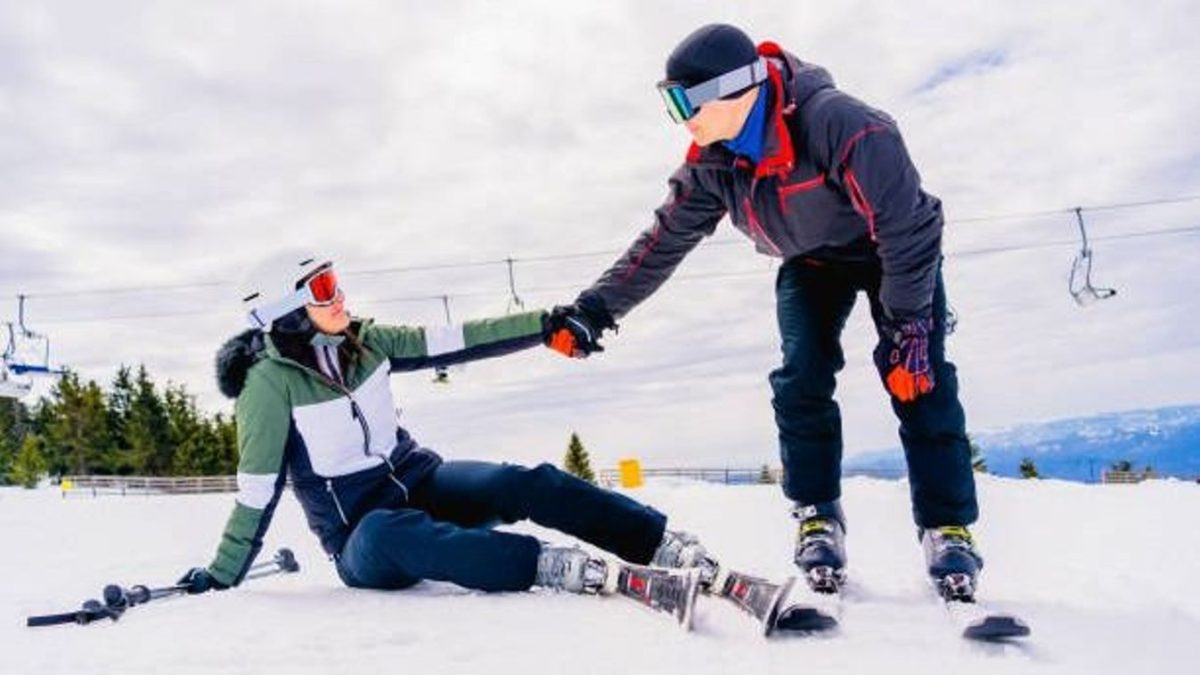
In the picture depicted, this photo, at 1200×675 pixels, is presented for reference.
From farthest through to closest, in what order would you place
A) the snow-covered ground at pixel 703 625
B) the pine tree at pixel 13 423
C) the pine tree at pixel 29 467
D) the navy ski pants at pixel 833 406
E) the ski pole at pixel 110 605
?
the pine tree at pixel 13 423, the pine tree at pixel 29 467, the ski pole at pixel 110 605, the navy ski pants at pixel 833 406, the snow-covered ground at pixel 703 625

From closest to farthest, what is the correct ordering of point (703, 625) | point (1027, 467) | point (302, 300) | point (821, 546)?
1. point (703, 625)
2. point (821, 546)
3. point (302, 300)
4. point (1027, 467)

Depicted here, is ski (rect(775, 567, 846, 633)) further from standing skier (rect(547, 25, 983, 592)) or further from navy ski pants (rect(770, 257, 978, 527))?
navy ski pants (rect(770, 257, 978, 527))

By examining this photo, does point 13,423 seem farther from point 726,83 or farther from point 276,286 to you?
point 726,83

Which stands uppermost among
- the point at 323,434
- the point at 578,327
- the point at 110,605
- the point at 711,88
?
the point at 711,88

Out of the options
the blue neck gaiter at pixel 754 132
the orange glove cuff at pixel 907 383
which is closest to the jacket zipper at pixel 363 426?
the blue neck gaiter at pixel 754 132

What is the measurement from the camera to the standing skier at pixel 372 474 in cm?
363

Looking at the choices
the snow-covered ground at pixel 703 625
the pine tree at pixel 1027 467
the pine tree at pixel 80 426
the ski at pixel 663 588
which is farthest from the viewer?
the pine tree at pixel 1027 467

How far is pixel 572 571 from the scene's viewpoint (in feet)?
11.5

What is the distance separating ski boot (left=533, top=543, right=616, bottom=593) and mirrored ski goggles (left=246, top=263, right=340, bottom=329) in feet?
4.75

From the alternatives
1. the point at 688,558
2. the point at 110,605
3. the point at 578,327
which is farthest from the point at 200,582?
the point at 688,558

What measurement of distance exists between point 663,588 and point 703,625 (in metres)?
0.21

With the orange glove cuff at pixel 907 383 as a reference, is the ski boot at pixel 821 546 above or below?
below

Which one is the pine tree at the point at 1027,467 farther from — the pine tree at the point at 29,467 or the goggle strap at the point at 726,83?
the goggle strap at the point at 726,83

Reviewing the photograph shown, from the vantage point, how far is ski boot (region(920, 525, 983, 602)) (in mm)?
3125
